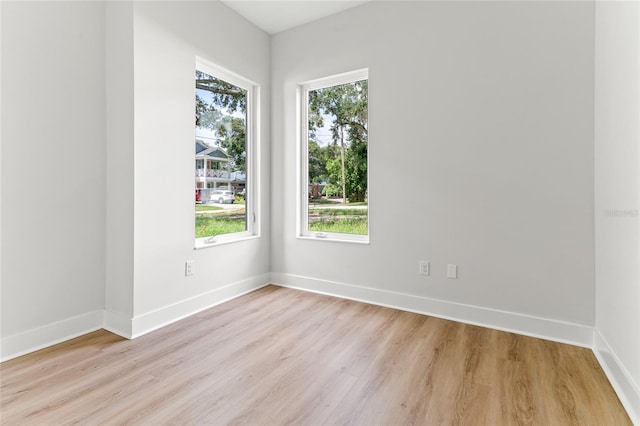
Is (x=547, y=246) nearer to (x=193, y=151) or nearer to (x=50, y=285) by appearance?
(x=193, y=151)

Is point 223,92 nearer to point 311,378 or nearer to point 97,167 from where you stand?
point 97,167

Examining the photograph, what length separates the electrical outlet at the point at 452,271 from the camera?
262 centimetres

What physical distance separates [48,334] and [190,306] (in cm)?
94

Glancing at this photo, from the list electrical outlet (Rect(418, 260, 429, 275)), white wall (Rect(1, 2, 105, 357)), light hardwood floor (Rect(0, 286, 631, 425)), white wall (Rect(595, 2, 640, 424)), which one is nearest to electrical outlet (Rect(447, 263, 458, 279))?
electrical outlet (Rect(418, 260, 429, 275))

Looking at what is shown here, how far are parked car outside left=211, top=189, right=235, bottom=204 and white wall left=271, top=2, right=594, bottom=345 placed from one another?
1.12m

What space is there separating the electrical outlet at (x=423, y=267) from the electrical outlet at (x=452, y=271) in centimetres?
17

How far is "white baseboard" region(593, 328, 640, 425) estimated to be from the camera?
4.83 feet

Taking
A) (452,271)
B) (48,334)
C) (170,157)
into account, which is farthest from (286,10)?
(48,334)

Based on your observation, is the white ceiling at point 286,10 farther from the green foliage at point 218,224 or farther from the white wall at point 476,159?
the green foliage at point 218,224

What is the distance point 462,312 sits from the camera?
2.60 m

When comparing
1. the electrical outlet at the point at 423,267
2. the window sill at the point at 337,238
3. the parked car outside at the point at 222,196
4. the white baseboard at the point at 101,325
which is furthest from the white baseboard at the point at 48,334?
the electrical outlet at the point at 423,267

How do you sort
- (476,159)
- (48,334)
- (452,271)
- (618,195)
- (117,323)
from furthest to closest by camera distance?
(452,271), (476,159), (117,323), (48,334), (618,195)

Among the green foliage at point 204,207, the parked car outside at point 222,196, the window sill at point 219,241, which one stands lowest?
the window sill at point 219,241

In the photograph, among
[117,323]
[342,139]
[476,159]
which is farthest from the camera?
[342,139]
